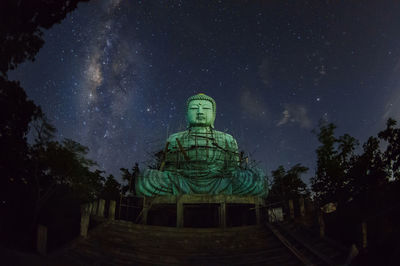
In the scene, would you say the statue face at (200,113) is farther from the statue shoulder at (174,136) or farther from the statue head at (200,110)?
the statue shoulder at (174,136)

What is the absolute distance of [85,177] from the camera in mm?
18844

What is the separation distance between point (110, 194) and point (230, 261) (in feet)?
52.7

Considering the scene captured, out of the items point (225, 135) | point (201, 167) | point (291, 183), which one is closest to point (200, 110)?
point (225, 135)

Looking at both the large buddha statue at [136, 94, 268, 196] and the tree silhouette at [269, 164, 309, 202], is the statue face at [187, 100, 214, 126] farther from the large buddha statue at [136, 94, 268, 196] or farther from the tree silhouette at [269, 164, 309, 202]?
the tree silhouette at [269, 164, 309, 202]

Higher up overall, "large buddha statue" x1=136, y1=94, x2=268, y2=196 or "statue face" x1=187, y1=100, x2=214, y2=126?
"statue face" x1=187, y1=100, x2=214, y2=126

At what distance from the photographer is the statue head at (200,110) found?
22.2 metres

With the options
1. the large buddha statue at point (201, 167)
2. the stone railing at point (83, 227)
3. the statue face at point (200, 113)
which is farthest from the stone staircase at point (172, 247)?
the statue face at point (200, 113)

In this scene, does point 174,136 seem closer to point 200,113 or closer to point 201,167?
point 200,113

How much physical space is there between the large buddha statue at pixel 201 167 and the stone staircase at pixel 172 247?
4.77 metres

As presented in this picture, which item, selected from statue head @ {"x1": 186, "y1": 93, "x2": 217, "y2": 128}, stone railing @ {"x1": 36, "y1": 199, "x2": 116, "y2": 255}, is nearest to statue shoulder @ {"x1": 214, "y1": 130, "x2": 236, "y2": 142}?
statue head @ {"x1": 186, "y1": 93, "x2": 217, "y2": 128}

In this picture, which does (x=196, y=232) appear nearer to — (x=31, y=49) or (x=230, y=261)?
(x=230, y=261)

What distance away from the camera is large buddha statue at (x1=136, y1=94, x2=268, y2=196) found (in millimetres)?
16938

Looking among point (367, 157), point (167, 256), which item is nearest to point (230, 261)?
point (167, 256)

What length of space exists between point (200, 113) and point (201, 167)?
205 inches
